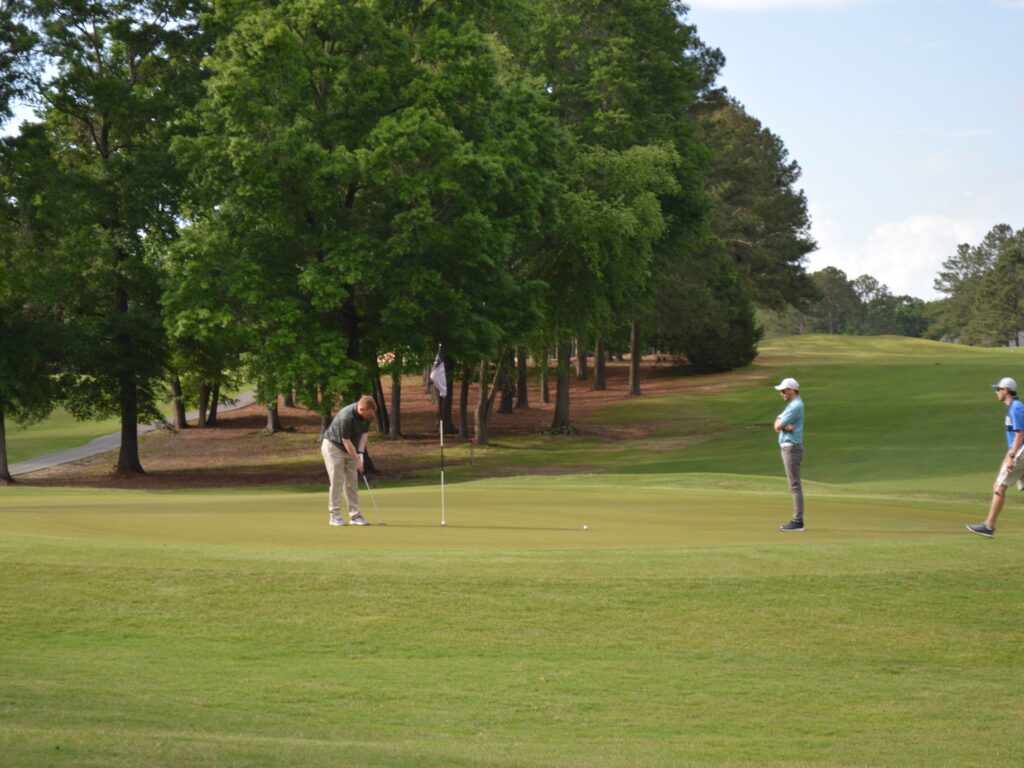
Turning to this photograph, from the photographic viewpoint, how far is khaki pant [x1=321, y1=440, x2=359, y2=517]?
765 inches

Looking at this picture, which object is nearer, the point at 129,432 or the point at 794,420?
the point at 794,420

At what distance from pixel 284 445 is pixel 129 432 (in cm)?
1382

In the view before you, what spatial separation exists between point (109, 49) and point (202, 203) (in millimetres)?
9739

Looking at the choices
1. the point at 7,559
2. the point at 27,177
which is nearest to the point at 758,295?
the point at 27,177

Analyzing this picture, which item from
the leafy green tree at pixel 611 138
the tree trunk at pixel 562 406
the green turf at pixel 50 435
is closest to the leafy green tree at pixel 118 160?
the leafy green tree at pixel 611 138

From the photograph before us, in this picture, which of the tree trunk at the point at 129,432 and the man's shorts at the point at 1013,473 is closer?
the man's shorts at the point at 1013,473

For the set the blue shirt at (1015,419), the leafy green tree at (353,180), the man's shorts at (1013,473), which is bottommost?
the man's shorts at (1013,473)

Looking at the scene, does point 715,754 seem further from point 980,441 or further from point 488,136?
point 980,441

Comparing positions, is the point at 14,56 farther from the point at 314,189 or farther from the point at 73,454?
the point at 73,454

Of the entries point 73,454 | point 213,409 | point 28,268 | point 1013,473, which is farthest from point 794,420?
point 213,409

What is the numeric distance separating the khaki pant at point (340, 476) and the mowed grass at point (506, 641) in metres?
0.67

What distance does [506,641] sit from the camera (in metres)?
12.3

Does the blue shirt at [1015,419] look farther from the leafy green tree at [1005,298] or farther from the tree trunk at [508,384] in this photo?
the leafy green tree at [1005,298]

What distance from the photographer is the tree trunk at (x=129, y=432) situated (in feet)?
155
